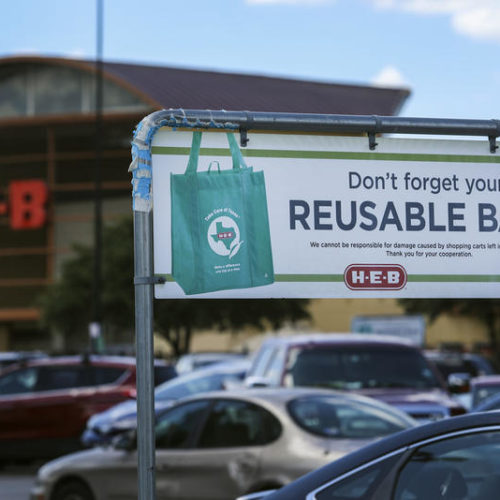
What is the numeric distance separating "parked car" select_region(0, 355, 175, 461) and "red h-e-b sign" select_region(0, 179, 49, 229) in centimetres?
4625

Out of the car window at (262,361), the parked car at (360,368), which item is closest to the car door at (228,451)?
the parked car at (360,368)

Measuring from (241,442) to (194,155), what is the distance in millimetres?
5269

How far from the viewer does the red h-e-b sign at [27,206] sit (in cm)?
6431

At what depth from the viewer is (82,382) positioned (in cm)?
1875

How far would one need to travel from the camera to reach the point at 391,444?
4.68 metres

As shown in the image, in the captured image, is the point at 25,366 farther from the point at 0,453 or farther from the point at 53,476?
the point at 53,476

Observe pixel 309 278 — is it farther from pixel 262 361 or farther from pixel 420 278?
pixel 262 361

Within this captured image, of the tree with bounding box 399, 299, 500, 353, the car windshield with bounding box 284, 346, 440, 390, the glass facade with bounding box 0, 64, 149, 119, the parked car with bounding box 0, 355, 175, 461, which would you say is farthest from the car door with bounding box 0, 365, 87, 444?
the glass facade with bounding box 0, 64, 149, 119

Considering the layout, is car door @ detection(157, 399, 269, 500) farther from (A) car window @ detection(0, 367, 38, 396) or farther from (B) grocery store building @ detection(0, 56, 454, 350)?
(B) grocery store building @ detection(0, 56, 454, 350)

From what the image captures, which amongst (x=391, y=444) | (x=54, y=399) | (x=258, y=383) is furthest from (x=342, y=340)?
(x=391, y=444)

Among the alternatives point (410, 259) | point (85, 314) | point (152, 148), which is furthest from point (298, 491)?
point (85, 314)

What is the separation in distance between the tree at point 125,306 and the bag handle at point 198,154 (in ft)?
134

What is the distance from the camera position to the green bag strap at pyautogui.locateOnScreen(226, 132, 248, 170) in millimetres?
4586

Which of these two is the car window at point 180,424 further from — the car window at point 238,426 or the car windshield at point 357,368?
the car windshield at point 357,368
